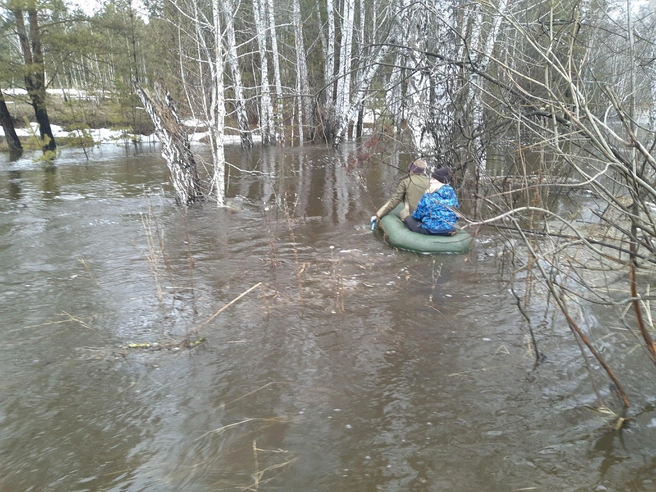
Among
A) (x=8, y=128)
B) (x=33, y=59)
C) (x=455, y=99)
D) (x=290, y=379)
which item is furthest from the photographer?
(x=8, y=128)

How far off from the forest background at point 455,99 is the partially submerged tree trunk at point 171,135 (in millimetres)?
41

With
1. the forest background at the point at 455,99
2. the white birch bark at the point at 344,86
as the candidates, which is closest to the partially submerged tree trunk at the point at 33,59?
the forest background at the point at 455,99

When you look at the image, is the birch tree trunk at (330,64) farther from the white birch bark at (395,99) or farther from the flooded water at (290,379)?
the flooded water at (290,379)

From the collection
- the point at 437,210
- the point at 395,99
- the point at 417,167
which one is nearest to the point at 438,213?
the point at 437,210

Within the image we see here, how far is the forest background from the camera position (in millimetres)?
3145

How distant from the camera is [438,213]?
7.29 metres

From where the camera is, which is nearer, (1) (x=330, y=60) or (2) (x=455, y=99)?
(2) (x=455, y=99)

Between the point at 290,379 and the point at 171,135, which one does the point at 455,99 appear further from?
the point at 290,379

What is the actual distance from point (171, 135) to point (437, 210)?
551 cm

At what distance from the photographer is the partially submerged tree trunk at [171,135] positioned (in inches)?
380

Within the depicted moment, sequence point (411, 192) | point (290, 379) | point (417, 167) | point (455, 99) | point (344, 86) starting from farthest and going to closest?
point (344, 86), point (455, 99), point (411, 192), point (417, 167), point (290, 379)

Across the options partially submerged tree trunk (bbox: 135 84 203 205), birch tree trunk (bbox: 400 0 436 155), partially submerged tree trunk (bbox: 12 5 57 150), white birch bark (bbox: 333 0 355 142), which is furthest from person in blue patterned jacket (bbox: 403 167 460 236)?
partially submerged tree trunk (bbox: 12 5 57 150)

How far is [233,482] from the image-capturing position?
3021 millimetres

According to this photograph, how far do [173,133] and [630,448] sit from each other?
8889 mm
